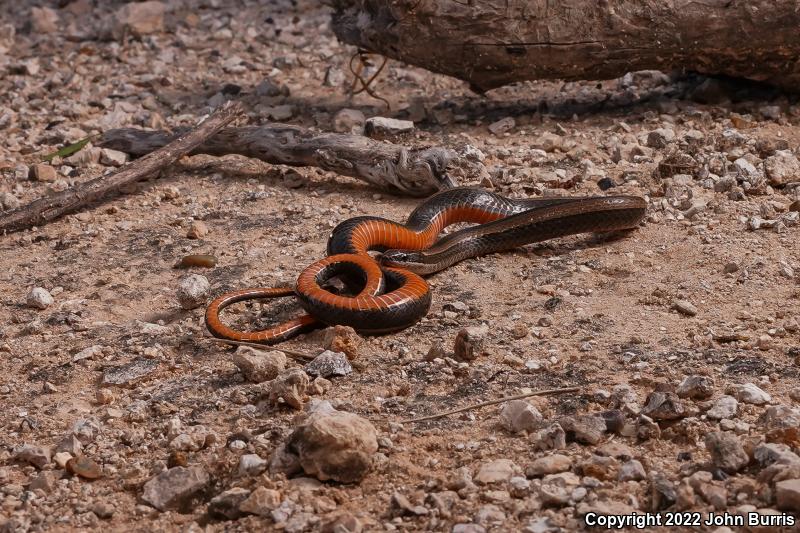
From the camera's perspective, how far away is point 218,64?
29.4ft

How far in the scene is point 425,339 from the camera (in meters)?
4.62

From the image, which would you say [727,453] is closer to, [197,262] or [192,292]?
[192,292]

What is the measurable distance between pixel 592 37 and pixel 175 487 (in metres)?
4.56

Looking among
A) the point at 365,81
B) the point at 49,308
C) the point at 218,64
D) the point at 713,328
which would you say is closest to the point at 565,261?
the point at 713,328

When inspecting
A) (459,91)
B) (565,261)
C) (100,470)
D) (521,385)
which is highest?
(459,91)

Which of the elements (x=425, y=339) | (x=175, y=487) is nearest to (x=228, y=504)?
(x=175, y=487)

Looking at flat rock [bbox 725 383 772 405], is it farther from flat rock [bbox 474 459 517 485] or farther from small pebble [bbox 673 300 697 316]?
flat rock [bbox 474 459 517 485]

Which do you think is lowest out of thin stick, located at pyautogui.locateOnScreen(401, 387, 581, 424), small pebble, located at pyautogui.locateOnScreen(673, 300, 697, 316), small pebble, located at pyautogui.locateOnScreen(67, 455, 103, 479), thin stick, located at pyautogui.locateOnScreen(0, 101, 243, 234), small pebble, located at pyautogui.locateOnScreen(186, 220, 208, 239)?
small pebble, located at pyautogui.locateOnScreen(67, 455, 103, 479)

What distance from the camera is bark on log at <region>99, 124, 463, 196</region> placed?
20.5 feet

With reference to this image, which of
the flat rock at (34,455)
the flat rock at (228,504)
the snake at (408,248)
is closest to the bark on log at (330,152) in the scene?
the snake at (408,248)

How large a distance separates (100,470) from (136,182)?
10.9ft

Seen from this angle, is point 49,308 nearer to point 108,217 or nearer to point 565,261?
point 108,217

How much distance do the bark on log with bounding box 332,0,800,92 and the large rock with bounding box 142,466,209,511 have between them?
4143mm

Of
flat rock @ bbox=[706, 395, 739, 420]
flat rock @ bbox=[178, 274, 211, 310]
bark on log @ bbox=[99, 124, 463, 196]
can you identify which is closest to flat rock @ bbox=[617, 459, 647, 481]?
flat rock @ bbox=[706, 395, 739, 420]
